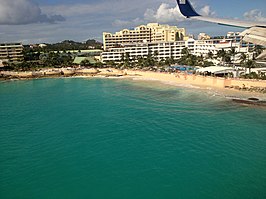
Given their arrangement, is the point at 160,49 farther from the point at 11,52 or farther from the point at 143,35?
the point at 11,52

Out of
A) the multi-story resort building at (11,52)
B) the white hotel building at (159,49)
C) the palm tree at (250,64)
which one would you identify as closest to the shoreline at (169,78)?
the palm tree at (250,64)

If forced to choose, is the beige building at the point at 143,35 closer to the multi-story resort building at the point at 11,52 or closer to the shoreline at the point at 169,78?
the multi-story resort building at the point at 11,52

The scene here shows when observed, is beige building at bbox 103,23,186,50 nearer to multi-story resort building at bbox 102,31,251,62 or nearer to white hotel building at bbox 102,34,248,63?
multi-story resort building at bbox 102,31,251,62

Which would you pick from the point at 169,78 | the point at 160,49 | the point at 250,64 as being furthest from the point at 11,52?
the point at 250,64

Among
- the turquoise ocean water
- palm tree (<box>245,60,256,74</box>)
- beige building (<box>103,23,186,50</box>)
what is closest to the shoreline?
palm tree (<box>245,60,256,74</box>)

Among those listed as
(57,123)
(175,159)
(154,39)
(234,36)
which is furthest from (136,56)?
(175,159)

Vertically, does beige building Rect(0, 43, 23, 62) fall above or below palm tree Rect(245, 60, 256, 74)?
above

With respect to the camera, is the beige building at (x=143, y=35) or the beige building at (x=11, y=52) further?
the beige building at (x=143, y=35)
